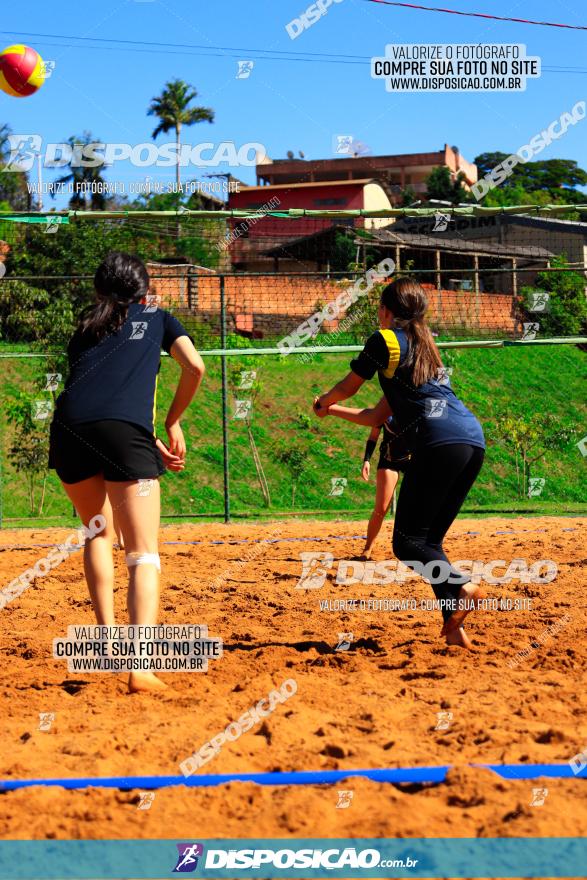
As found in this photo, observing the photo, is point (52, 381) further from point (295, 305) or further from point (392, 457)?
point (392, 457)

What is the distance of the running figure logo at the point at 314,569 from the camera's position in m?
7.31

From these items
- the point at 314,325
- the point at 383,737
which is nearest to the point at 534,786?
the point at 383,737

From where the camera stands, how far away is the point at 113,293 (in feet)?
15.5

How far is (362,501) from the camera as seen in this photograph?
15734 mm

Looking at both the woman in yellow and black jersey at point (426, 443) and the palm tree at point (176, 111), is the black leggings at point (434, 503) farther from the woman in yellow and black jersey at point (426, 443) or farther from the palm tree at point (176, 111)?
the palm tree at point (176, 111)

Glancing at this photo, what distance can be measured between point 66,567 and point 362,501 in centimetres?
810

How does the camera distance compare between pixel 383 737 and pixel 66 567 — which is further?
pixel 66 567

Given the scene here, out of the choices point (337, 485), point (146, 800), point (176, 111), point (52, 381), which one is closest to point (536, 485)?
point (337, 485)

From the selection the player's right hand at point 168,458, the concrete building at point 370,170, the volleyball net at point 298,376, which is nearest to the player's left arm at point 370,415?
the player's right hand at point 168,458

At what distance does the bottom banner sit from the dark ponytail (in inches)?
99.9

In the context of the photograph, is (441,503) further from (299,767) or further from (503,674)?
(299,767)

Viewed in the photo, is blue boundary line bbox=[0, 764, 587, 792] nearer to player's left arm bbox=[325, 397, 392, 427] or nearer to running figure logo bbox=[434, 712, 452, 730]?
running figure logo bbox=[434, 712, 452, 730]

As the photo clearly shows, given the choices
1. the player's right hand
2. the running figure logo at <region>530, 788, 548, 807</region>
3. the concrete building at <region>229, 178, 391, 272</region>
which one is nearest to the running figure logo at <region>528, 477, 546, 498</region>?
the player's right hand

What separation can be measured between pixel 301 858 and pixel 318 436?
1543cm
